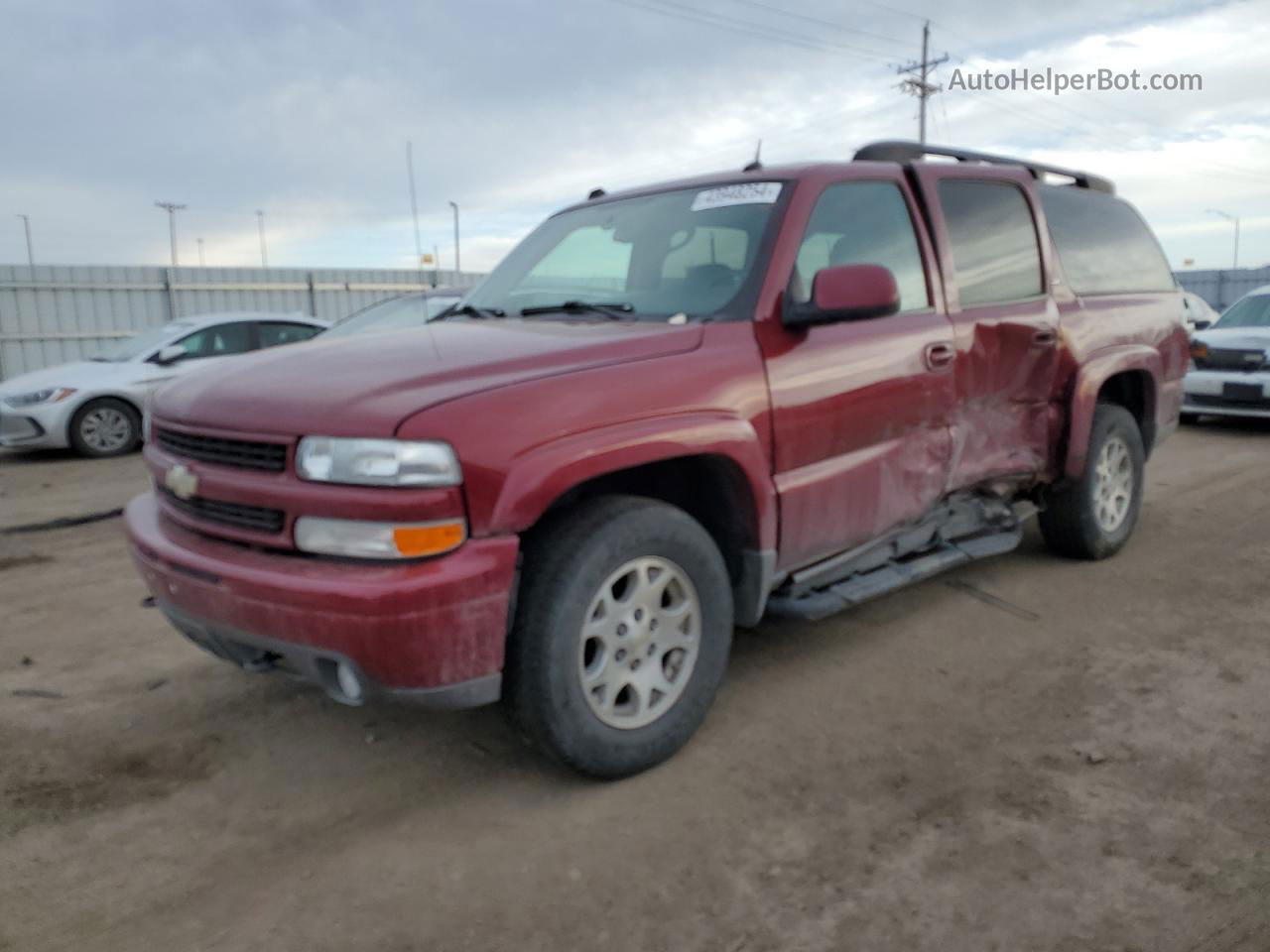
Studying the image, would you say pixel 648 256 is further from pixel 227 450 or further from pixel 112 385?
pixel 112 385

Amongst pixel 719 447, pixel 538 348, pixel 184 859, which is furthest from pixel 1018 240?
pixel 184 859

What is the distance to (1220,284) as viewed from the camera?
30.7 m

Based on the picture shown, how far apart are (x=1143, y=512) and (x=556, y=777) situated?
15.9 feet

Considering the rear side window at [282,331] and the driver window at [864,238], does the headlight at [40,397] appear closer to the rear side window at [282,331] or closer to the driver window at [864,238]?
the rear side window at [282,331]

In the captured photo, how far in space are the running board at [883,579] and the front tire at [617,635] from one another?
1.56ft

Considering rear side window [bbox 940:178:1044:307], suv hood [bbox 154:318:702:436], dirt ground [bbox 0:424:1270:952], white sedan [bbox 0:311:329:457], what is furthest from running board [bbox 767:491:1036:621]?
white sedan [bbox 0:311:329:457]

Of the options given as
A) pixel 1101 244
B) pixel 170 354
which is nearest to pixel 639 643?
pixel 1101 244

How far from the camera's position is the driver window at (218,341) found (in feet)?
35.6

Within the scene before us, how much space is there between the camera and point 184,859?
2730 mm

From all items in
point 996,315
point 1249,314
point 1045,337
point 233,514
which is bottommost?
point 233,514

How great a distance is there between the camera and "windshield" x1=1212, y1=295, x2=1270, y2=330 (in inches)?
412

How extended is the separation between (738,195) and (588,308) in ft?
2.34

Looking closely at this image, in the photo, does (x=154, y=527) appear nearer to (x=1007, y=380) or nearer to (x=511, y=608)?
(x=511, y=608)

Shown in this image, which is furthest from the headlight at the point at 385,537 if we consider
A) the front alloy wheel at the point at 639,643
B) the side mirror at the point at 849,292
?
the side mirror at the point at 849,292
